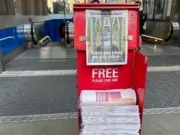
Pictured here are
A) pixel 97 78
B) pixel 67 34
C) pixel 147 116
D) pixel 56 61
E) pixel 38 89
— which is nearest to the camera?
pixel 97 78

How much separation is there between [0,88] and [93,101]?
2.87 metres

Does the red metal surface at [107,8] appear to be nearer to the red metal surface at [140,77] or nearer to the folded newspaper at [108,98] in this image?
the red metal surface at [140,77]

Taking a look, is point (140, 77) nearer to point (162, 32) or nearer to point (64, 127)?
point (64, 127)

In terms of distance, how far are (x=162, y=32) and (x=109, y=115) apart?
354 inches

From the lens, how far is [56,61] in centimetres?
627

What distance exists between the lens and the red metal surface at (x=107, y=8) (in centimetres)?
191

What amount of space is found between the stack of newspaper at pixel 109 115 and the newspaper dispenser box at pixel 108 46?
11 cm

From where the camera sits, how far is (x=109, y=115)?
6.52ft

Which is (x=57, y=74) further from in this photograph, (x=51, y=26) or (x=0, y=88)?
(x=51, y=26)

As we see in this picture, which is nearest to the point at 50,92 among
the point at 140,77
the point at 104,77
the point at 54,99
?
the point at 54,99

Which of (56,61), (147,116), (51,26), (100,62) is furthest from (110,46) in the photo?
(51,26)

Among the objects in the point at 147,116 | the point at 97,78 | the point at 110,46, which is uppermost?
the point at 110,46

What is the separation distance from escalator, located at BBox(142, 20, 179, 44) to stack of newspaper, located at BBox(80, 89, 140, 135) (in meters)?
8.09

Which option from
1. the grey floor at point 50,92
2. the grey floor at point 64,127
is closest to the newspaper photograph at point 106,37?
the grey floor at point 64,127
